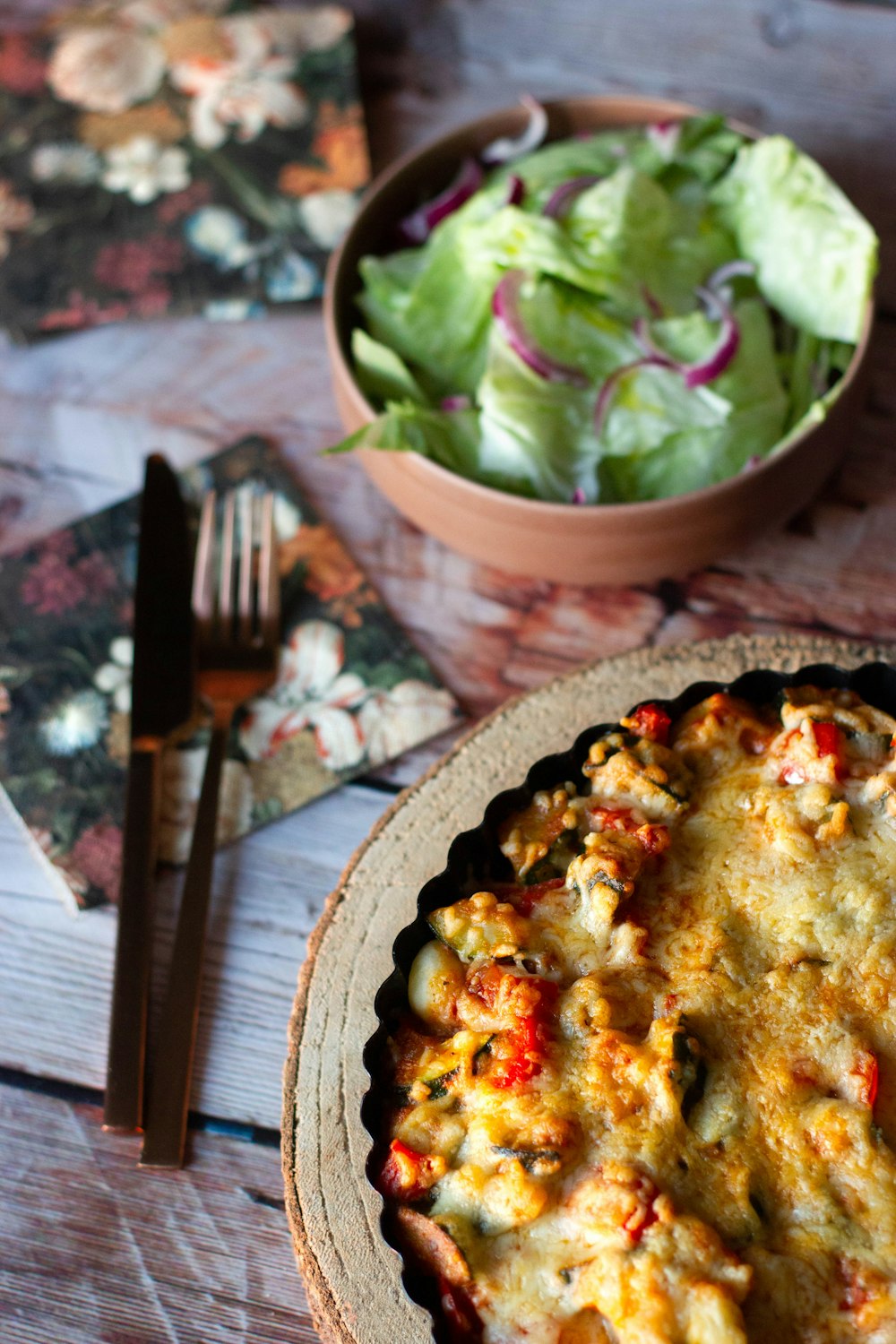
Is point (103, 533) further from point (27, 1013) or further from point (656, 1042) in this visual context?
point (656, 1042)

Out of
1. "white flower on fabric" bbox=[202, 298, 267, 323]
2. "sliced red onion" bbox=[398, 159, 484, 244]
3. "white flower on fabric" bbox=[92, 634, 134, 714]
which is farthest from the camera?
"white flower on fabric" bbox=[202, 298, 267, 323]

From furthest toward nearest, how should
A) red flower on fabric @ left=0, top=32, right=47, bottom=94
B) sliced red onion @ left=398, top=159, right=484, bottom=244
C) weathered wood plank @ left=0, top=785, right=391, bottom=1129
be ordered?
red flower on fabric @ left=0, top=32, right=47, bottom=94, sliced red onion @ left=398, top=159, right=484, bottom=244, weathered wood plank @ left=0, top=785, right=391, bottom=1129

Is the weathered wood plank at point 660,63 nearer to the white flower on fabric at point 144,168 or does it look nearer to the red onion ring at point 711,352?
the white flower on fabric at point 144,168

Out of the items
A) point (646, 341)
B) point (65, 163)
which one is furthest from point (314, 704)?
point (65, 163)

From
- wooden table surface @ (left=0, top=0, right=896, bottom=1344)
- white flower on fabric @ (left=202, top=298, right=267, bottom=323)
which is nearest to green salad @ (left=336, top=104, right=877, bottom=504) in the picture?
wooden table surface @ (left=0, top=0, right=896, bottom=1344)

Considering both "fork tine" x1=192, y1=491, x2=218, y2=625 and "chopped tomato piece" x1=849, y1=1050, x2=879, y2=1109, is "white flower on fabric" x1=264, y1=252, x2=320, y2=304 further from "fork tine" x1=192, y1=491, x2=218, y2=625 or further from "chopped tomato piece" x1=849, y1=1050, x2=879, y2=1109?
"chopped tomato piece" x1=849, y1=1050, x2=879, y2=1109

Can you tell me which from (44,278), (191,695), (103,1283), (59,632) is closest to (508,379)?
(191,695)
